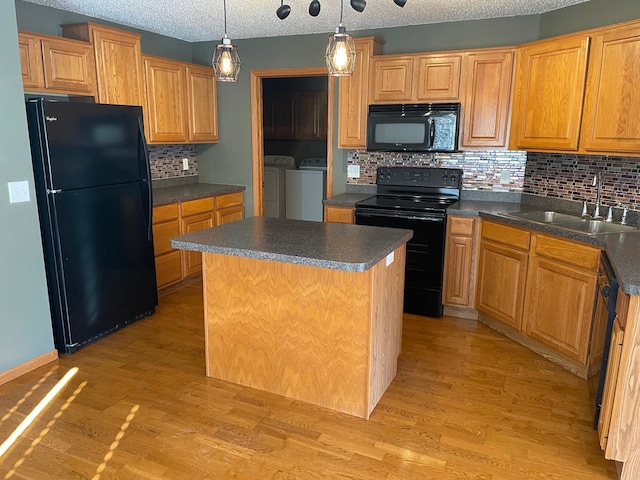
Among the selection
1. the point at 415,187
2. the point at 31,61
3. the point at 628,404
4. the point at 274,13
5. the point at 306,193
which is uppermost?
the point at 274,13

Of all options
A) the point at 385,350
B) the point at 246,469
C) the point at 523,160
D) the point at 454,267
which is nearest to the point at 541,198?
the point at 523,160

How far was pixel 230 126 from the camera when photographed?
4.97 metres

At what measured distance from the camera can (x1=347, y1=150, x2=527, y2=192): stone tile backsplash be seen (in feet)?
12.8

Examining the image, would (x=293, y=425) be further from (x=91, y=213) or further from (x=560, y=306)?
(x=91, y=213)

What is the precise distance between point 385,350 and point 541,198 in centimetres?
204

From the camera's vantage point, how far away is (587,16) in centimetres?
323

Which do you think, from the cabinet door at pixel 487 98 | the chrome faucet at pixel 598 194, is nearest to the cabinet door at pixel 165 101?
the cabinet door at pixel 487 98

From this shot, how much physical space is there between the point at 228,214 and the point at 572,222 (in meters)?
3.12

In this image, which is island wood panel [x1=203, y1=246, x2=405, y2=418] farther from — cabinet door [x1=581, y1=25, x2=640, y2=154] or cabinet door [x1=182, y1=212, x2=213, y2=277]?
cabinet door [x1=182, y1=212, x2=213, y2=277]

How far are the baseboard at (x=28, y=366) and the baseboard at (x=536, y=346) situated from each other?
9.94ft

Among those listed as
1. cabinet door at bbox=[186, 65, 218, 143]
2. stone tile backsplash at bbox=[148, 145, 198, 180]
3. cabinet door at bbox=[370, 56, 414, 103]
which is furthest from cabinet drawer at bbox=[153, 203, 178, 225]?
cabinet door at bbox=[370, 56, 414, 103]

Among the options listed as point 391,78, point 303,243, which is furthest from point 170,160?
point 303,243

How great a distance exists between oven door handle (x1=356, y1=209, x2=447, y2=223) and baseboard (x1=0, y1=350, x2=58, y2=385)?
239 cm

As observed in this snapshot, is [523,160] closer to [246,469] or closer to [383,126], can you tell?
[383,126]
